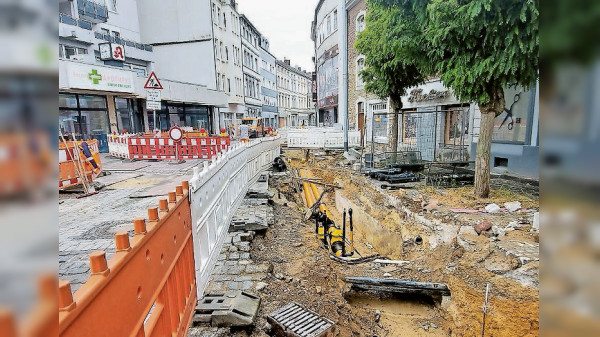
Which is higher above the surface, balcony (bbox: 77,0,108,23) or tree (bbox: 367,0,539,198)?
balcony (bbox: 77,0,108,23)

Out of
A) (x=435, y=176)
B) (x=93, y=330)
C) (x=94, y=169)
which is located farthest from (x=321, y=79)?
(x=93, y=330)

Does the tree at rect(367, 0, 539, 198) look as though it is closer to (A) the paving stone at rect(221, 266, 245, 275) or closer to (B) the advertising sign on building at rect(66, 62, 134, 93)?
(A) the paving stone at rect(221, 266, 245, 275)

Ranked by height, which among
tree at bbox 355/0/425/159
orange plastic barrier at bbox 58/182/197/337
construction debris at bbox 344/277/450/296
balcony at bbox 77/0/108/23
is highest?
balcony at bbox 77/0/108/23

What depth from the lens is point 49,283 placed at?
1.68 ft

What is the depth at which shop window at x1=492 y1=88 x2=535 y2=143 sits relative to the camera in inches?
399

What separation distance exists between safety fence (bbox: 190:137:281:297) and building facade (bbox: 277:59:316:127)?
157ft

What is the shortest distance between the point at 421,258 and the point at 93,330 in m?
6.22

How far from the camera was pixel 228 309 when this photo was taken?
363 cm

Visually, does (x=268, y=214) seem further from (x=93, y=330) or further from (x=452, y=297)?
(x=93, y=330)

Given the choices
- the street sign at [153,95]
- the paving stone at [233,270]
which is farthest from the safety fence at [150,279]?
the street sign at [153,95]

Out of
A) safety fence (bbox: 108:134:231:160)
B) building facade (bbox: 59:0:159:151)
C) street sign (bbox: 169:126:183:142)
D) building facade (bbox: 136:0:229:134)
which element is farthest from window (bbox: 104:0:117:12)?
street sign (bbox: 169:126:183:142)

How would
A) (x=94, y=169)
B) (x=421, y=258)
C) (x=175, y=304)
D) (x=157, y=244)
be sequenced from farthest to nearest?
(x=94, y=169)
(x=421, y=258)
(x=175, y=304)
(x=157, y=244)

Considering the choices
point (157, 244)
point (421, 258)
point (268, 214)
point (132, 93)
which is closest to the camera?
point (157, 244)

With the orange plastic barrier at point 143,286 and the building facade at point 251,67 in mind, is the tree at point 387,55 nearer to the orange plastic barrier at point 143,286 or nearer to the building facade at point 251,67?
the orange plastic barrier at point 143,286
